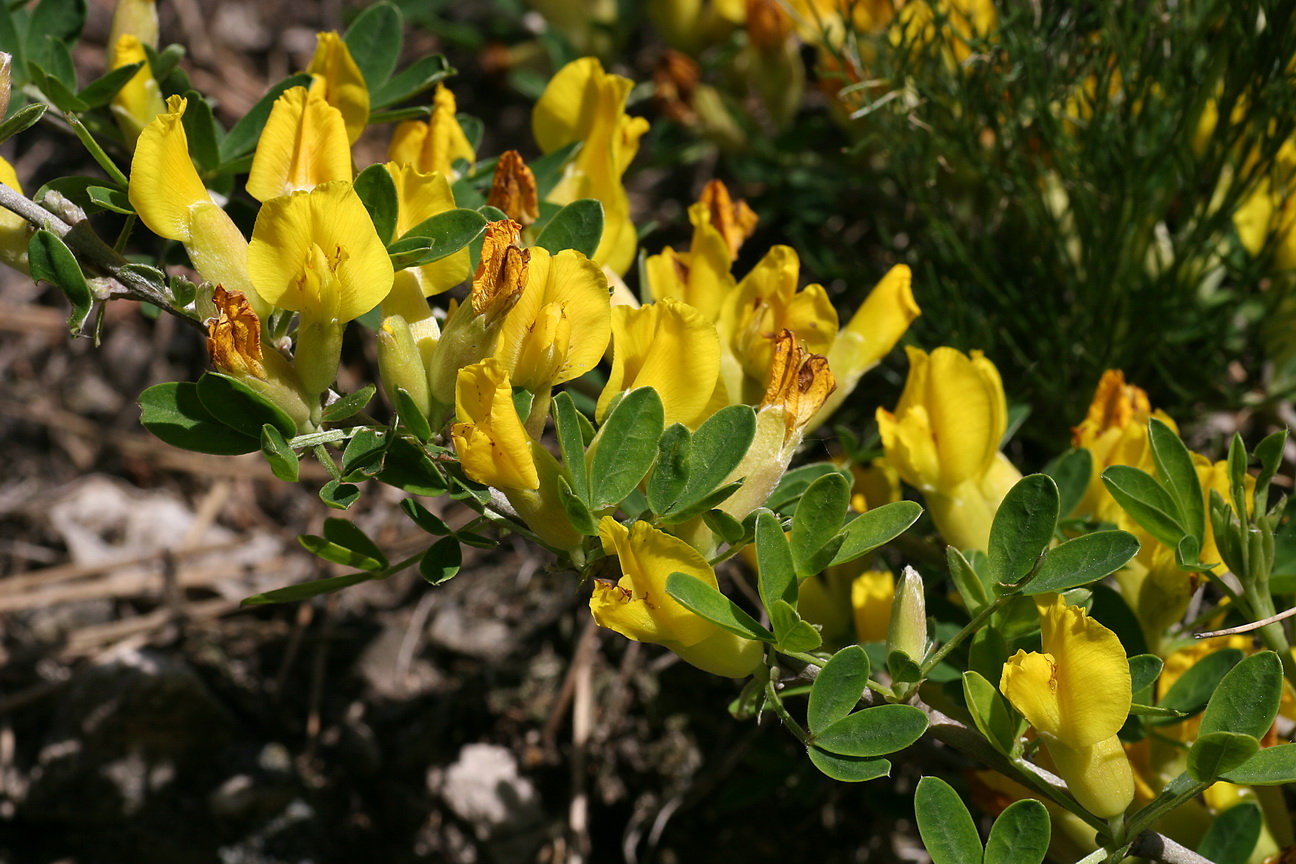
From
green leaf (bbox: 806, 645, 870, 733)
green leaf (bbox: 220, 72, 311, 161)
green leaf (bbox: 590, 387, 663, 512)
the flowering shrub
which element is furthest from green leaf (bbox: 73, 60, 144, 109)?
green leaf (bbox: 806, 645, 870, 733)

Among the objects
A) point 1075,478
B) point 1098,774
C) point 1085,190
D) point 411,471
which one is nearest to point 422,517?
point 411,471

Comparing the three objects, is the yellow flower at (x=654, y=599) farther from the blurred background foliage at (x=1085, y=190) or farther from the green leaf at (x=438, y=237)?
the blurred background foliage at (x=1085, y=190)

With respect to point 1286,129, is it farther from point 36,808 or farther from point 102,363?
point 102,363

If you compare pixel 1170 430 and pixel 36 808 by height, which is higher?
pixel 1170 430

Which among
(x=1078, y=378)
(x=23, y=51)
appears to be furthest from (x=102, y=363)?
(x=1078, y=378)

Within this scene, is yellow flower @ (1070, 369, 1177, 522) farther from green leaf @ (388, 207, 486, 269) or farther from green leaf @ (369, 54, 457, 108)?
green leaf @ (369, 54, 457, 108)
